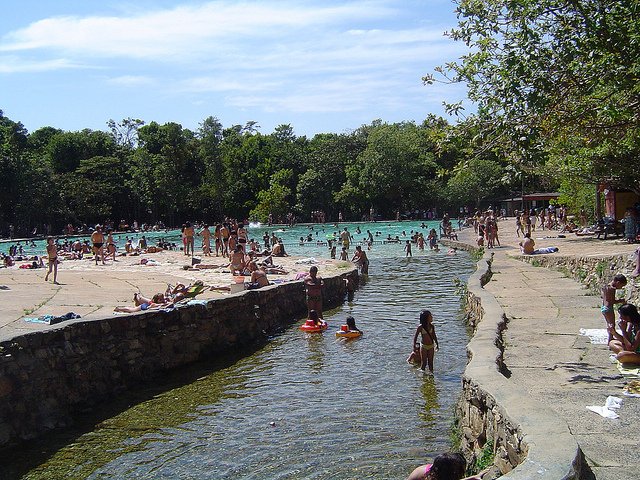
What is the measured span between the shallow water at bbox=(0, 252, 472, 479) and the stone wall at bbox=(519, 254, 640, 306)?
10.3 ft

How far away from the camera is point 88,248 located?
38281 millimetres

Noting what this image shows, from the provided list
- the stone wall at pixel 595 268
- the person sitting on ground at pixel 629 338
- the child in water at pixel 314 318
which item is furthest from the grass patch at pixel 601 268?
the child in water at pixel 314 318

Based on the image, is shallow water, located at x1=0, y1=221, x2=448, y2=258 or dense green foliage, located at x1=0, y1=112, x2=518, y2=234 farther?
dense green foliage, located at x1=0, y1=112, x2=518, y2=234

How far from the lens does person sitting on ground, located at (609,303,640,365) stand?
8511 mm

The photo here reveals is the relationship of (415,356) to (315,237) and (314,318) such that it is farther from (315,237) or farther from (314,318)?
(315,237)

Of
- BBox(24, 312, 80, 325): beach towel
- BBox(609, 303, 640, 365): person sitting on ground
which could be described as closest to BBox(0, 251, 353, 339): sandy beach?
BBox(24, 312, 80, 325): beach towel

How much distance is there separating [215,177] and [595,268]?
219ft

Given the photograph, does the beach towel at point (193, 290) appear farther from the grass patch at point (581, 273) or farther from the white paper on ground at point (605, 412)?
the white paper on ground at point (605, 412)

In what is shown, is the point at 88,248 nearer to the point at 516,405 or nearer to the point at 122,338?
the point at 122,338

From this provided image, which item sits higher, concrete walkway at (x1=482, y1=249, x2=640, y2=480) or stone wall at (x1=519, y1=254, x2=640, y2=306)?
stone wall at (x1=519, y1=254, x2=640, y2=306)

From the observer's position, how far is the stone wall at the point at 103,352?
33.4 ft

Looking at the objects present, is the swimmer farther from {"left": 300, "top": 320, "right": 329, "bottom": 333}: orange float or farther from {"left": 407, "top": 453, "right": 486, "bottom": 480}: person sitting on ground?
{"left": 407, "top": 453, "right": 486, "bottom": 480}: person sitting on ground

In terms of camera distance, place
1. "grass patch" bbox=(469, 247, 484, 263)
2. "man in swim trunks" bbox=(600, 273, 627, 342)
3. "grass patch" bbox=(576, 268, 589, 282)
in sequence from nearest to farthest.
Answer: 1. "man in swim trunks" bbox=(600, 273, 627, 342)
2. "grass patch" bbox=(576, 268, 589, 282)
3. "grass patch" bbox=(469, 247, 484, 263)

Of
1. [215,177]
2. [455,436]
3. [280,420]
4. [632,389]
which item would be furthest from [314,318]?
[215,177]
